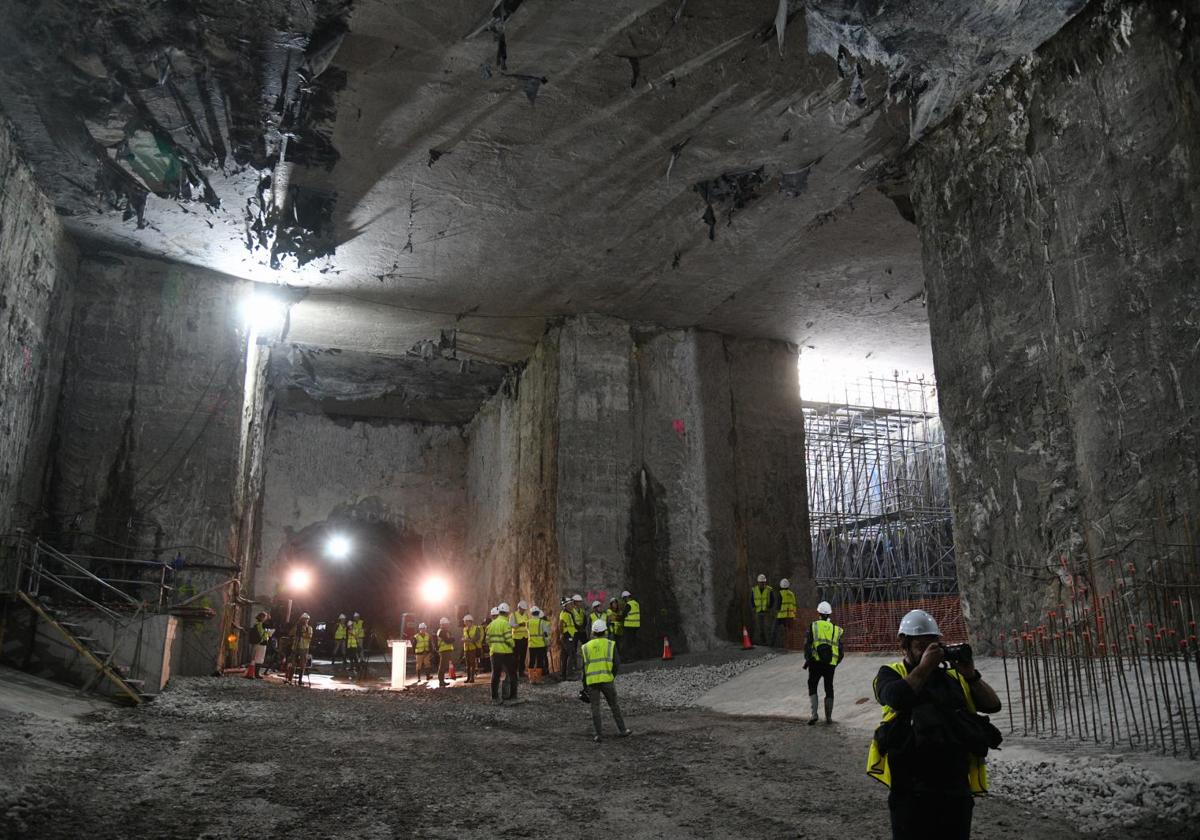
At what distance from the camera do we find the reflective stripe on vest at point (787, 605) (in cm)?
1827

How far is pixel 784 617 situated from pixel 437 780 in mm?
11592

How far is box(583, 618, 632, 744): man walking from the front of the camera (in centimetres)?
1059

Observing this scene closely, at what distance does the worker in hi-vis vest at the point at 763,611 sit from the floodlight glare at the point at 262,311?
39.2 ft

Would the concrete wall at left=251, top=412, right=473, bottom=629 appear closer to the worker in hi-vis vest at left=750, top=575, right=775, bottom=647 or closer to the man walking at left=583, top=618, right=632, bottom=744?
the worker in hi-vis vest at left=750, top=575, right=775, bottom=647

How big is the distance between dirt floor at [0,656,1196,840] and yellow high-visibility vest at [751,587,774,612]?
269 inches

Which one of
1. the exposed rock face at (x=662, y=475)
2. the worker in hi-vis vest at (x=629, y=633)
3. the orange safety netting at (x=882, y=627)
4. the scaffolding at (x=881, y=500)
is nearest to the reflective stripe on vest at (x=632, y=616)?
the worker in hi-vis vest at (x=629, y=633)

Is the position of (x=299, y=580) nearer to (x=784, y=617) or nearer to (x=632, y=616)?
(x=632, y=616)

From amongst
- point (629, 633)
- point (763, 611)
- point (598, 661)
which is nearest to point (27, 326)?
point (598, 661)

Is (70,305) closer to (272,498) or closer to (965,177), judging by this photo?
(272,498)

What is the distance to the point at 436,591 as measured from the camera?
28.3m

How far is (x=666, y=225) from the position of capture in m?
16.2

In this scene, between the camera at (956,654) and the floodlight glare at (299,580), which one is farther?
the floodlight glare at (299,580)

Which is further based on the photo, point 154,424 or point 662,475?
point 662,475

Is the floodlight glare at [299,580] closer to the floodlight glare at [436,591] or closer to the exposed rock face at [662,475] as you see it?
the floodlight glare at [436,591]
